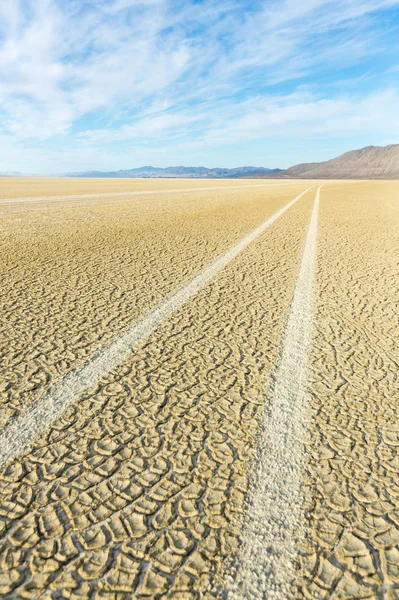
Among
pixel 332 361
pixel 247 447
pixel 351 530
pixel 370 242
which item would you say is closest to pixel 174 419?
pixel 247 447

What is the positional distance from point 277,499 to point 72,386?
49.7 inches

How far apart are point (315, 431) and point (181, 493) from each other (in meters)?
0.73

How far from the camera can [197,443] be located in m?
1.79

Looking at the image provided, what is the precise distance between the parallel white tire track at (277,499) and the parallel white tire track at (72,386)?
3.24 feet

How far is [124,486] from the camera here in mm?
1543

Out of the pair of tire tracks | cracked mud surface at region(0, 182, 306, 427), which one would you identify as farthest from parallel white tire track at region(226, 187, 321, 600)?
cracked mud surface at region(0, 182, 306, 427)

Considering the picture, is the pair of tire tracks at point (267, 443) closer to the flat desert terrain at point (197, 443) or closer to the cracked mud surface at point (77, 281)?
the flat desert terrain at point (197, 443)

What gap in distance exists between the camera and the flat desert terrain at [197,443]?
4.07 ft

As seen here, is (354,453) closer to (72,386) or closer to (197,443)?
(197,443)

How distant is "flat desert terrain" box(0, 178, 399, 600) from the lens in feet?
4.07

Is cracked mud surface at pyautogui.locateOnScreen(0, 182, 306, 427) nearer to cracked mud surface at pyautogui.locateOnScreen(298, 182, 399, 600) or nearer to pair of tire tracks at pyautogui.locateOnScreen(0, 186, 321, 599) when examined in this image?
pair of tire tracks at pyautogui.locateOnScreen(0, 186, 321, 599)

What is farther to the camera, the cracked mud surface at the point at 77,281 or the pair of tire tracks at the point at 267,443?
the cracked mud surface at the point at 77,281

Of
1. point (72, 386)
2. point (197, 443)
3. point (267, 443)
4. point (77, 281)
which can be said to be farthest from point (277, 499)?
point (77, 281)

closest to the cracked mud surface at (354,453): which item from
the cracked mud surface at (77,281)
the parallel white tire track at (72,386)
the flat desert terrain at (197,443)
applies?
the flat desert terrain at (197,443)
